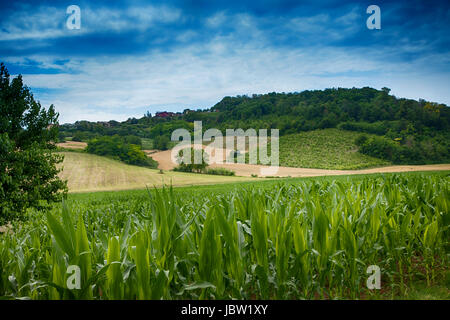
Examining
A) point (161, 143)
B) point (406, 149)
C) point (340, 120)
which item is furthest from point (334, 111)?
point (161, 143)

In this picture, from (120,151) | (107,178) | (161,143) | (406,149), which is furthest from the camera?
(161,143)

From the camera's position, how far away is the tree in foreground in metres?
9.34

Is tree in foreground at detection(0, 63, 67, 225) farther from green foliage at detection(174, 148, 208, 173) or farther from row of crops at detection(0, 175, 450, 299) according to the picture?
green foliage at detection(174, 148, 208, 173)

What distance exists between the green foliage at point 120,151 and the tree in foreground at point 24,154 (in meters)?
53.0

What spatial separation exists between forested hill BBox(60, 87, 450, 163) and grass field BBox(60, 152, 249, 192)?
15.7m

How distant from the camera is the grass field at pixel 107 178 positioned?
4072 cm

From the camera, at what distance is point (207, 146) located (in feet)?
280

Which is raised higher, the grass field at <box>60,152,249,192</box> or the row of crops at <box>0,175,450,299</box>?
the row of crops at <box>0,175,450,299</box>

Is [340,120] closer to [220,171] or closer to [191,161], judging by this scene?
[220,171]

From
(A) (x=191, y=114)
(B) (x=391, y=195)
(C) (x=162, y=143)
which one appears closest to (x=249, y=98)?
(A) (x=191, y=114)

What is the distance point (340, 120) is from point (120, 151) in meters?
63.9

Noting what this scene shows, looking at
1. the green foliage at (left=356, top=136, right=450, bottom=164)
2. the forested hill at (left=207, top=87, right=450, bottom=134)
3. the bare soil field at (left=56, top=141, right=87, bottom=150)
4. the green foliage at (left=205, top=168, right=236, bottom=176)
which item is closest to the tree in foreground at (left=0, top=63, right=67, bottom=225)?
the green foliage at (left=205, top=168, right=236, bottom=176)

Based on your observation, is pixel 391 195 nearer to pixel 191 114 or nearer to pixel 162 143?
pixel 162 143

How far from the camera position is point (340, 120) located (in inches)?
3317
